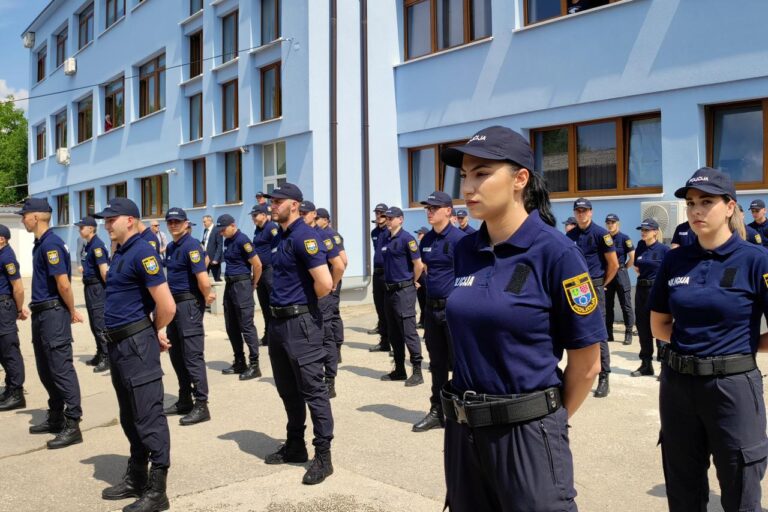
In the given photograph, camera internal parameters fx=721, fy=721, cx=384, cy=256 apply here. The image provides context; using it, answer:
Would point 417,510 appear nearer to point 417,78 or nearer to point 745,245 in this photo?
point 745,245

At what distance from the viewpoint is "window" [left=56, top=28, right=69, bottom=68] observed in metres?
33.2

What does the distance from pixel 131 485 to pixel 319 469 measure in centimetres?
127

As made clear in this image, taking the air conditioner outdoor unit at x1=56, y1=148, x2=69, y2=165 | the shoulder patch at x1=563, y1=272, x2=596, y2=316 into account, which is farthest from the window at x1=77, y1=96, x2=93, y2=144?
the shoulder patch at x1=563, y1=272, x2=596, y2=316

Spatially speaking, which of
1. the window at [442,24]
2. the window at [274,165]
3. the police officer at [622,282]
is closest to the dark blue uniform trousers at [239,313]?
the police officer at [622,282]

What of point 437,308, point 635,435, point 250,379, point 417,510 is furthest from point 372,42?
point 417,510

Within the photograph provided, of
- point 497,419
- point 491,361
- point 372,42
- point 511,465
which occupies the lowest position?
point 511,465

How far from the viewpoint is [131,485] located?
4.87 metres

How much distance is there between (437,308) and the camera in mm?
6641

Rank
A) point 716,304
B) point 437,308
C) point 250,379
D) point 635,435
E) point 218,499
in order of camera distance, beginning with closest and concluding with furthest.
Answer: point 716,304
point 218,499
point 635,435
point 437,308
point 250,379

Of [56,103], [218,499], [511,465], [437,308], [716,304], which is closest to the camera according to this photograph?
[511,465]

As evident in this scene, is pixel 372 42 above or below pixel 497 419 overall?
above

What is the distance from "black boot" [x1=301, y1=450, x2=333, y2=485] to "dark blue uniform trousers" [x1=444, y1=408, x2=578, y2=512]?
2613 millimetres

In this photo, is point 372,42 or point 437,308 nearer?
point 437,308

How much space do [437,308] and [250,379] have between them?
10.5 ft
